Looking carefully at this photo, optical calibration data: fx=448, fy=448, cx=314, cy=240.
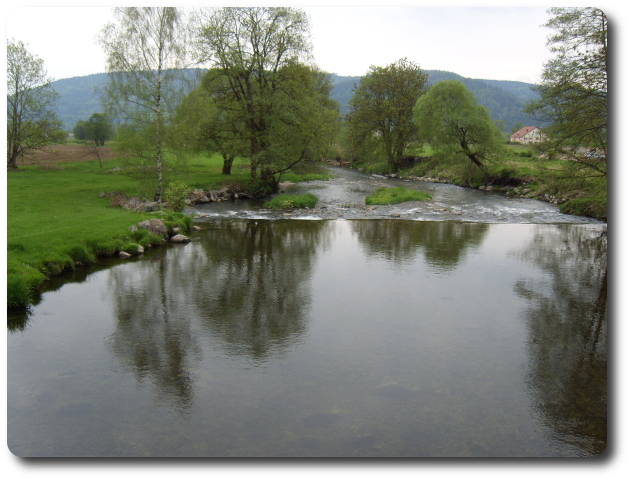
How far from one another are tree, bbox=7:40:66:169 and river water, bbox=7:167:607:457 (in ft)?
50.3

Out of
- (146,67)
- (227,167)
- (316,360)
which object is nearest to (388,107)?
(227,167)

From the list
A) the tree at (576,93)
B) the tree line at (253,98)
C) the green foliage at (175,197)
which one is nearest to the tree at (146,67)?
the tree line at (253,98)

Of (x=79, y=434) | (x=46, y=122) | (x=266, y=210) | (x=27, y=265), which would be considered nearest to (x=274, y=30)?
(x=266, y=210)

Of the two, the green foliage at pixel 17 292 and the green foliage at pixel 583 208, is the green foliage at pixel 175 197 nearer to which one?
the green foliage at pixel 17 292

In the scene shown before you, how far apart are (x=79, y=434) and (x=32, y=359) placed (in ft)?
11.4

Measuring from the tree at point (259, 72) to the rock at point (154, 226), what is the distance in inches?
576

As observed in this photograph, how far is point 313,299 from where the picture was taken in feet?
43.0

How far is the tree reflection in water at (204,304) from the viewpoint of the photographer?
30.4 feet

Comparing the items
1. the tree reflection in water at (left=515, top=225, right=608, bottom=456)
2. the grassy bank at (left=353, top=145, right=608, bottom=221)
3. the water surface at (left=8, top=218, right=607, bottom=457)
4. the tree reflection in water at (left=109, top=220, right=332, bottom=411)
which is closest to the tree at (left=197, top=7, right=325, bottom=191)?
the tree reflection in water at (left=109, top=220, right=332, bottom=411)

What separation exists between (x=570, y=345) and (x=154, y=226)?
17445 mm

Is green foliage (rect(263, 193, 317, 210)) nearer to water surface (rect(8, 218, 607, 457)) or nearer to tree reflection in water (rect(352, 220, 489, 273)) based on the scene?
tree reflection in water (rect(352, 220, 489, 273))

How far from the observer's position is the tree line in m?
15.4

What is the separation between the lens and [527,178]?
38.6 m

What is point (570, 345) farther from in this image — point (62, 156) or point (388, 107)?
point (388, 107)
